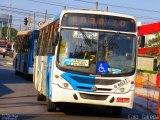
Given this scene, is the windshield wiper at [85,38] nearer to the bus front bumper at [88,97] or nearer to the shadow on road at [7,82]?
the bus front bumper at [88,97]

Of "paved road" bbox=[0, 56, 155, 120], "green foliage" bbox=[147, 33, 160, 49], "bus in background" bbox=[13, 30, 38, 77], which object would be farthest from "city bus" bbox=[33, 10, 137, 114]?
"green foliage" bbox=[147, 33, 160, 49]

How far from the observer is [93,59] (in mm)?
15008

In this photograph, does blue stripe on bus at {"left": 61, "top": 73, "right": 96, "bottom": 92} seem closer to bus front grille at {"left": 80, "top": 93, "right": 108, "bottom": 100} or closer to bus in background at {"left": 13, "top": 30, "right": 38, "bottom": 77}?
bus front grille at {"left": 80, "top": 93, "right": 108, "bottom": 100}

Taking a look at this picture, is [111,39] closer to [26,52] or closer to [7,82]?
[7,82]

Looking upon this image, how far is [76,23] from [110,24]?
1.03 metres

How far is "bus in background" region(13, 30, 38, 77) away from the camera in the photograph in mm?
32875

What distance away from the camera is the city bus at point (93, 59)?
48.6ft

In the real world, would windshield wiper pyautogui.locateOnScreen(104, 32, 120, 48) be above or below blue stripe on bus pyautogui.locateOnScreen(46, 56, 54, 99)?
above

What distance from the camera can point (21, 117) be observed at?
1405 centimetres

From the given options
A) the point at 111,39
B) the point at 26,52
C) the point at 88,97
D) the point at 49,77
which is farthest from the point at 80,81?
the point at 26,52

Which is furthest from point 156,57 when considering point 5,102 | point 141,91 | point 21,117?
point 21,117

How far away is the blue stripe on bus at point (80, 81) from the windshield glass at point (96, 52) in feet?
0.58

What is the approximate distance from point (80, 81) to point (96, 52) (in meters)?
0.99

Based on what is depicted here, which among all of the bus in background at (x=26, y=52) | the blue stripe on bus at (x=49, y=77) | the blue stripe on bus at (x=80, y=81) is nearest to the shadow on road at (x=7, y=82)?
the bus in background at (x=26, y=52)
